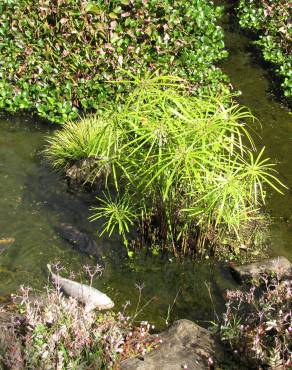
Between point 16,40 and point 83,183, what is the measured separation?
9.00 ft

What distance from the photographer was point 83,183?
23.3 feet

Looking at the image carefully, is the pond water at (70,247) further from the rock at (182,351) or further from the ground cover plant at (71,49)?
the rock at (182,351)

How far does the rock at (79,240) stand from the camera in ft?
20.6

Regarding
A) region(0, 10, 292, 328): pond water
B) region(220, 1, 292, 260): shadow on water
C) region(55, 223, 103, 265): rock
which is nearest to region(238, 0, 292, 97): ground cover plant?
region(220, 1, 292, 260): shadow on water

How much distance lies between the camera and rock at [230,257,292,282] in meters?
5.89

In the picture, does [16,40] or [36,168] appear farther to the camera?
[16,40]

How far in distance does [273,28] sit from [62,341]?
7989 millimetres

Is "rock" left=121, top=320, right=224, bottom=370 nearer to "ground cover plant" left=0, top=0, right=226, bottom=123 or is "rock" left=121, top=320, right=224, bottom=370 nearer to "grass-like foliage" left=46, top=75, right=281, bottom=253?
"grass-like foliage" left=46, top=75, right=281, bottom=253

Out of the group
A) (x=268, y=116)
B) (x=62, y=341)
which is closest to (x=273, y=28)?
(x=268, y=116)

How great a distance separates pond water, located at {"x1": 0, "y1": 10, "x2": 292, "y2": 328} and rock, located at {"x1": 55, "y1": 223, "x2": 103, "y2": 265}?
2.6 inches

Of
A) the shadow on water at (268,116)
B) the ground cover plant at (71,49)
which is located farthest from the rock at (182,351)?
the ground cover plant at (71,49)

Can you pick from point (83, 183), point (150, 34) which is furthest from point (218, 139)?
point (150, 34)

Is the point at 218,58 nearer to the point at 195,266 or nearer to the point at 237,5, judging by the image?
the point at 237,5

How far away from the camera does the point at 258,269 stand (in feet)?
19.6
